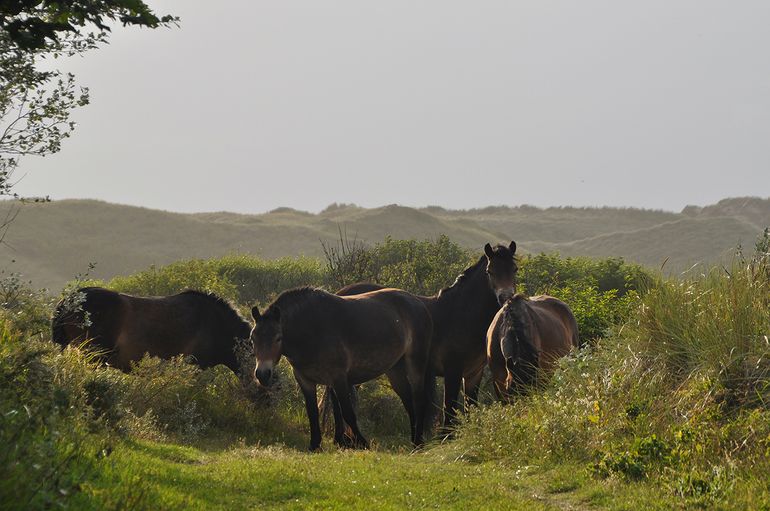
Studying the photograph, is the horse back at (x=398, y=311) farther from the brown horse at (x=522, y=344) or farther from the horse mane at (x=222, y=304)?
the horse mane at (x=222, y=304)

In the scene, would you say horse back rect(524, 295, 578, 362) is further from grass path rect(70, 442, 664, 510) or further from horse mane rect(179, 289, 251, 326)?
horse mane rect(179, 289, 251, 326)

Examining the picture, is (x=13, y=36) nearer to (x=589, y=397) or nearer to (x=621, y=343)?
(x=589, y=397)

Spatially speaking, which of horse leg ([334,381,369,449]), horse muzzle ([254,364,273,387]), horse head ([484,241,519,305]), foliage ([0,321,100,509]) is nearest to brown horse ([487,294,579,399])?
horse head ([484,241,519,305])

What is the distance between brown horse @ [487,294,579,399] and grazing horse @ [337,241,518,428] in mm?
1019

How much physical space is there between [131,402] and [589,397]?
7738mm

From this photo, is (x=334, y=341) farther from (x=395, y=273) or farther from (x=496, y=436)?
(x=395, y=273)

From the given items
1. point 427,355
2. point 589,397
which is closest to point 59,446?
point 589,397

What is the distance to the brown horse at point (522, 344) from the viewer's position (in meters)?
13.6

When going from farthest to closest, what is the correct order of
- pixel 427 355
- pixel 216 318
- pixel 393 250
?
1. pixel 393 250
2. pixel 216 318
3. pixel 427 355

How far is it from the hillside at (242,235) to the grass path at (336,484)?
190ft

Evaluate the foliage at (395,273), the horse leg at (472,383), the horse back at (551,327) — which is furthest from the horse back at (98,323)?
the foliage at (395,273)

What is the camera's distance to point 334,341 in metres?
14.3

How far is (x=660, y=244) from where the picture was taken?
100375 millimetres

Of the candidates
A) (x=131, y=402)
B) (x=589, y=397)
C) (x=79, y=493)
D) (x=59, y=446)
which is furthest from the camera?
(x=131, y=402)
